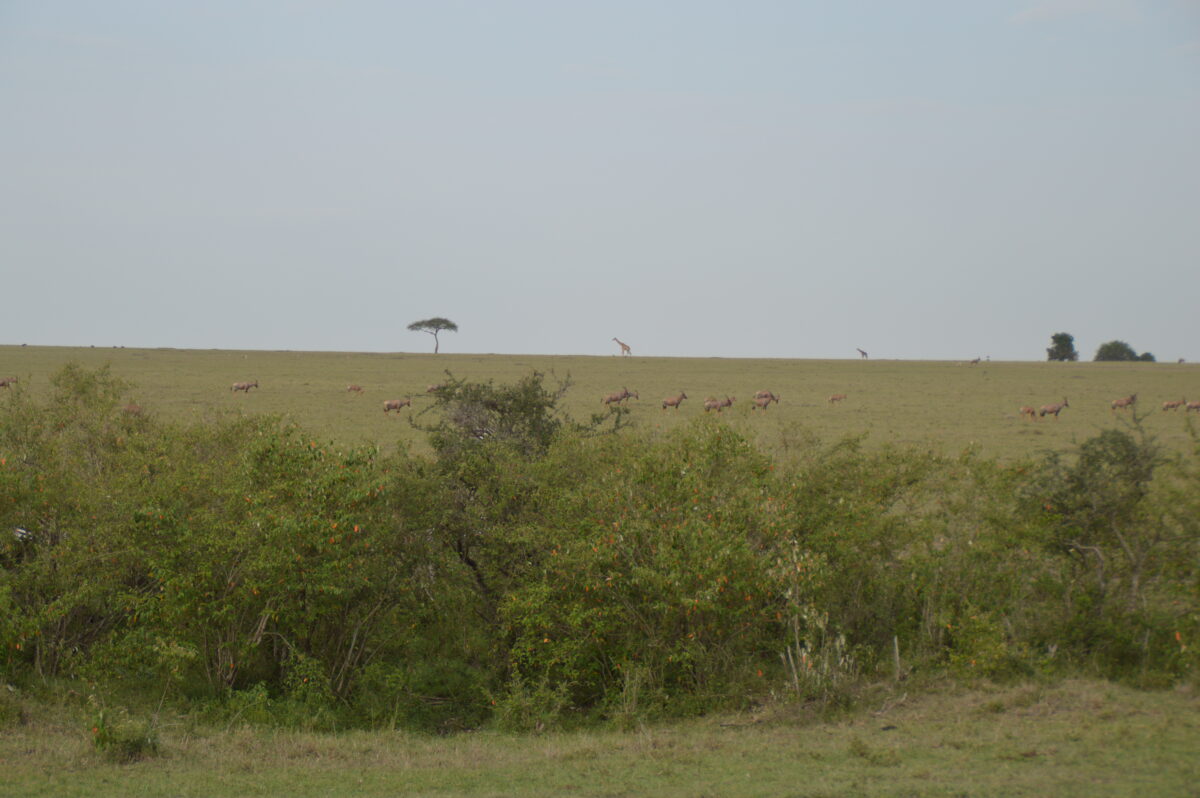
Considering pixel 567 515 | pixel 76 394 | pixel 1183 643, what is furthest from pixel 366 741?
pixel 76 394

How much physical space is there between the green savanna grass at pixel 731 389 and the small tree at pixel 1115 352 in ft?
94.2

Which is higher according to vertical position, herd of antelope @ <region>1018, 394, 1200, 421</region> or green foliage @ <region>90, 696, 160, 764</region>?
herd of antelope @ <region>1018, 394, 1200, 421</region>

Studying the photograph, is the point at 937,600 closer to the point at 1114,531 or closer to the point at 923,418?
the point at 1114,531

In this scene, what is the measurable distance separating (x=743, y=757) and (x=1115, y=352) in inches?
4356

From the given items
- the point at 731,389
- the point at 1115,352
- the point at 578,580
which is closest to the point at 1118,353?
the point at 1115,352

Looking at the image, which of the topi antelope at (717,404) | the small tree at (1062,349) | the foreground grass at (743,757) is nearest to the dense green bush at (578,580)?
the foreground grass at (743,757)

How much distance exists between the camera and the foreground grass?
8461mm

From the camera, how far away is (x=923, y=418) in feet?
137

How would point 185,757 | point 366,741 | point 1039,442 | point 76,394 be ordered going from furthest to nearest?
point 1039,442
point 76,394
point 366,741
point 185,757

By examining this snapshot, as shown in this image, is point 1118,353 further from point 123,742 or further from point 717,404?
point 123,742

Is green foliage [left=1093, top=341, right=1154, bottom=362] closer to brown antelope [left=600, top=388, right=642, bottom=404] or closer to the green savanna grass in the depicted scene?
the green savanna grass

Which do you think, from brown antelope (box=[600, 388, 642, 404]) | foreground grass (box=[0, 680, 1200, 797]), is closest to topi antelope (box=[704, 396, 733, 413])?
brown antelope (box=[600, 388, 642, 404])

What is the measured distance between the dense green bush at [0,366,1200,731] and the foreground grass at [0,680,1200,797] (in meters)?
0.97

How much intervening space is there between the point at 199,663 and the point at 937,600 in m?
9.32
